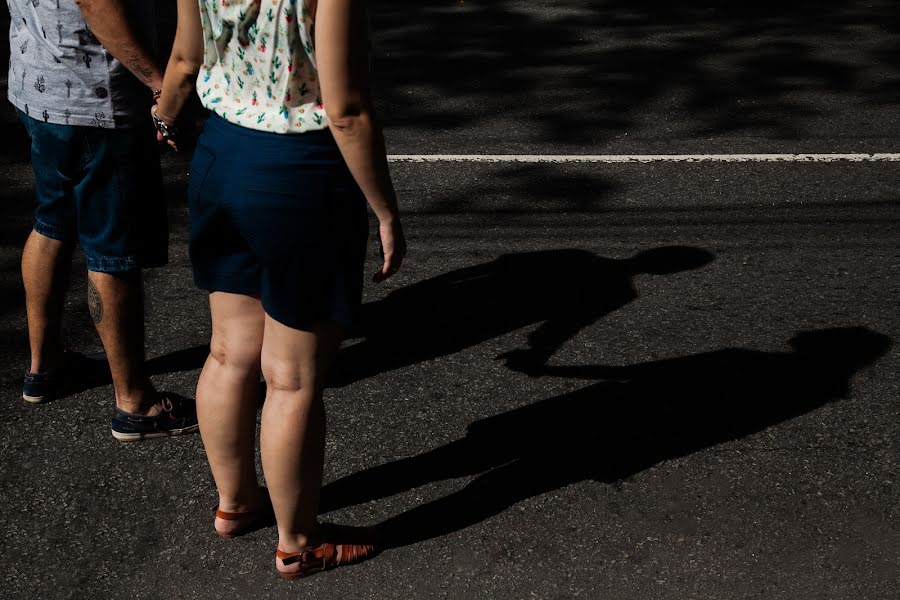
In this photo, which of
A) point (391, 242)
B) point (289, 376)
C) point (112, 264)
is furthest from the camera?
point (112, 264)

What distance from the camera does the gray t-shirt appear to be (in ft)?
10.4

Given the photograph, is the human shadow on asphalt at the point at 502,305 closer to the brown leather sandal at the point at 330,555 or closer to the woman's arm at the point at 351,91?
the brown leather sandal at the point at 330,555

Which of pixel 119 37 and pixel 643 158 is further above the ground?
pixel 119 37

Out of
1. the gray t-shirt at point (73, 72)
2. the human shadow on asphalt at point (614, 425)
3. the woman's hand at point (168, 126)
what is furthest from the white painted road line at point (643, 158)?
the woman's hand at point (168, 126)

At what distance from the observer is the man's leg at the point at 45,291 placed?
3561 millimetres

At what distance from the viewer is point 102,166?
3.25 meters

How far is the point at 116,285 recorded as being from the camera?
3402mm

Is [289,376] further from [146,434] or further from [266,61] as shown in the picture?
[146,434]

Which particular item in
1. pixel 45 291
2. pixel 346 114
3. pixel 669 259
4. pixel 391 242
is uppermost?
pixel 346 114

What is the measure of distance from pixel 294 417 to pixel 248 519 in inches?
21.1

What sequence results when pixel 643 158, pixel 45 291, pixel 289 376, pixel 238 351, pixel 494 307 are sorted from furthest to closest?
1. pixel 643 158
2. pixel 494 307
3. pixel 45 291
4. pixel 238 351
5. pixel 289 376

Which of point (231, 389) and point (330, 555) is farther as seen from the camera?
point (330, 555)

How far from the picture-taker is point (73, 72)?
320cm

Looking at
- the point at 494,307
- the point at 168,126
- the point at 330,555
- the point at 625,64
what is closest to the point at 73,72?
the point at 168,126
